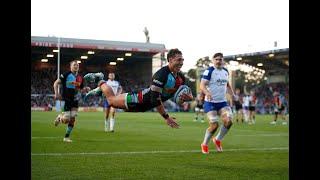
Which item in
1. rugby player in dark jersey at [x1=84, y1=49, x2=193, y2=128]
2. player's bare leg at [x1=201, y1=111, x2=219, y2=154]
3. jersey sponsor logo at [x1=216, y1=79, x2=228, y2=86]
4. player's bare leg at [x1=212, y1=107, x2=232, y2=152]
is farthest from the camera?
jersey sponsor logo at [x1=216, y1=79, x2=228, y2=86]

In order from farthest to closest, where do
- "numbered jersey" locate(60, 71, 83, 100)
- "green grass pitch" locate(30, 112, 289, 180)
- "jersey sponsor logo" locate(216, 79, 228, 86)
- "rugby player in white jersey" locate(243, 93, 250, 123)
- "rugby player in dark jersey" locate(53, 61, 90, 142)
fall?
"rugby player in white jersey" locate(243, 93, 250, 123)
"numbered jersey" locate(60, 71, 83, 100)
"rugby player in dark jersey" locate(53, 61, 90, 142)
"jersey sponsor logo" locate(216, 79, 228, 86)
"green grass pitch" locate(30, 112, 289, 180)

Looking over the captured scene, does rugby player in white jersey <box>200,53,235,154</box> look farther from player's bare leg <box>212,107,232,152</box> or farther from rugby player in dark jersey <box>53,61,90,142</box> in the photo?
rugby player in dark jersey <box>53,61,90,142</box>

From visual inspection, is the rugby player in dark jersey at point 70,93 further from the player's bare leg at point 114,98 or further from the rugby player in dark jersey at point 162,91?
the rugby player in dark jersey at point 162,91

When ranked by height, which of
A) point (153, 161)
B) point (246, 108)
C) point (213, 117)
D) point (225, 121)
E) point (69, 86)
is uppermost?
point (69, 86)

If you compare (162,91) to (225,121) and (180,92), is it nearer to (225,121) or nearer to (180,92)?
(180,92)

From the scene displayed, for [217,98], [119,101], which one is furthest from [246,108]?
[119,101]

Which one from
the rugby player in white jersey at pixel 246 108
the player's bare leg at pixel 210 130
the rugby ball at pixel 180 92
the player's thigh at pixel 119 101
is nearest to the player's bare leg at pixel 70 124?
the player's bare leg at pixel 210 130

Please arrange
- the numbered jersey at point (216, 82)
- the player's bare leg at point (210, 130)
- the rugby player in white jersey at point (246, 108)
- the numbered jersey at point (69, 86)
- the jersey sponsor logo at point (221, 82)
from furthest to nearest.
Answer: the rugby player in white jersey at point (246, 108) < the numbered jersey at point (69, 86) < the jersey sponsor logo at point (221, 82) < the numbered jersey at point (216, 82) < the player's bare leg at point (210, 130)

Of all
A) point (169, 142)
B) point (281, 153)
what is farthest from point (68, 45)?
point (281, 153)

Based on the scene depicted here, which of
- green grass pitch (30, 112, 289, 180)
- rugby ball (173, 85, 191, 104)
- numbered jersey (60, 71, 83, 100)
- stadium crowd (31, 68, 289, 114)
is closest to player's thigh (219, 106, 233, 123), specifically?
green grass pitch (30, 112, 289, 180)
